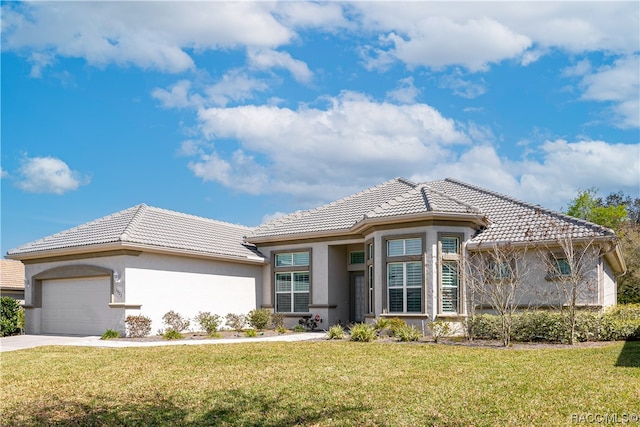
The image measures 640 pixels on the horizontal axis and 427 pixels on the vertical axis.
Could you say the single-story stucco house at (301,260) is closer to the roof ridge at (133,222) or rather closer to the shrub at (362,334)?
the roof ridge at (133,222)

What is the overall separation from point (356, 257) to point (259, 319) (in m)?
4.69

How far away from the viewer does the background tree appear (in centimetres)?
3581

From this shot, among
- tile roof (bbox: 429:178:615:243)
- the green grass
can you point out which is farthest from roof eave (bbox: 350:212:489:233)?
the green grass

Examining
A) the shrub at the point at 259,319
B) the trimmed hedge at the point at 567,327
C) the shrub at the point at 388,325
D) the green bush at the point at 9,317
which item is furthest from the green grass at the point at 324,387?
the green bush at the point at 9,317

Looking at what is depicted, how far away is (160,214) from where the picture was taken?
24625mm

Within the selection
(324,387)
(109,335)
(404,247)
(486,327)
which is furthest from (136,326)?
(324,387)

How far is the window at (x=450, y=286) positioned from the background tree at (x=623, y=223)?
1304cm

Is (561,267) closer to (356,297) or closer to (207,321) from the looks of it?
(356,297)

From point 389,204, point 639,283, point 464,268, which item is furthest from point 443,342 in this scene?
point 639,283

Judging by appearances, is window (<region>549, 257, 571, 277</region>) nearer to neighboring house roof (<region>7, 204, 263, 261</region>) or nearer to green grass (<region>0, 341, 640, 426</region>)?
green grass (<region>0, 341, 640, 426</region>)

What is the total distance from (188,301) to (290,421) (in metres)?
15.4

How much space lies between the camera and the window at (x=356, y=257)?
80.6 feet

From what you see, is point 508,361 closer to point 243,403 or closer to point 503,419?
point 503,419

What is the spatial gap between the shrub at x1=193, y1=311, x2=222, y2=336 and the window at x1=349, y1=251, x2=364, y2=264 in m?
5.94
